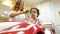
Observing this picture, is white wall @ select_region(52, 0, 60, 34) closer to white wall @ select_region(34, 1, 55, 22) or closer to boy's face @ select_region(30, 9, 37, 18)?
white wall @ select_region(34, 1, 55, 22)

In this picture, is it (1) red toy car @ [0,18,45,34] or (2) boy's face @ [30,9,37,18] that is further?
(2) boy's face @ [30,9,37,18]

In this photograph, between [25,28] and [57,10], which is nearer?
[25,28]

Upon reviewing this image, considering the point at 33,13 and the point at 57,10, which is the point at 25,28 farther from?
the point at 57,10

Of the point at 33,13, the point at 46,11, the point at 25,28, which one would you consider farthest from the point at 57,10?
the point at 25,28

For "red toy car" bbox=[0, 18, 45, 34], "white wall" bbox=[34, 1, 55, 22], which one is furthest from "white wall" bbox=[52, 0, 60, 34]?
"red toy car" bbox=[0, 18, 45, 34]

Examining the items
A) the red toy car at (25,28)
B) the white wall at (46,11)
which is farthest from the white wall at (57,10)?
the red toy car at (25,28)

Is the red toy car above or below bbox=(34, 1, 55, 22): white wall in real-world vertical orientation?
below

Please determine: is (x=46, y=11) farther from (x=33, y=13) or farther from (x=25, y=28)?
(x=25, y=28)

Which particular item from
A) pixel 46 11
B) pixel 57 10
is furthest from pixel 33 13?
pixel 57 10

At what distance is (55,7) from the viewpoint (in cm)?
155

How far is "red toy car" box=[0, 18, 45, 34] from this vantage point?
1.35m

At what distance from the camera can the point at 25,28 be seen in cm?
139

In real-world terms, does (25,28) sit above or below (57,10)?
below

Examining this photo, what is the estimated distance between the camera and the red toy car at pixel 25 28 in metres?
1.35
